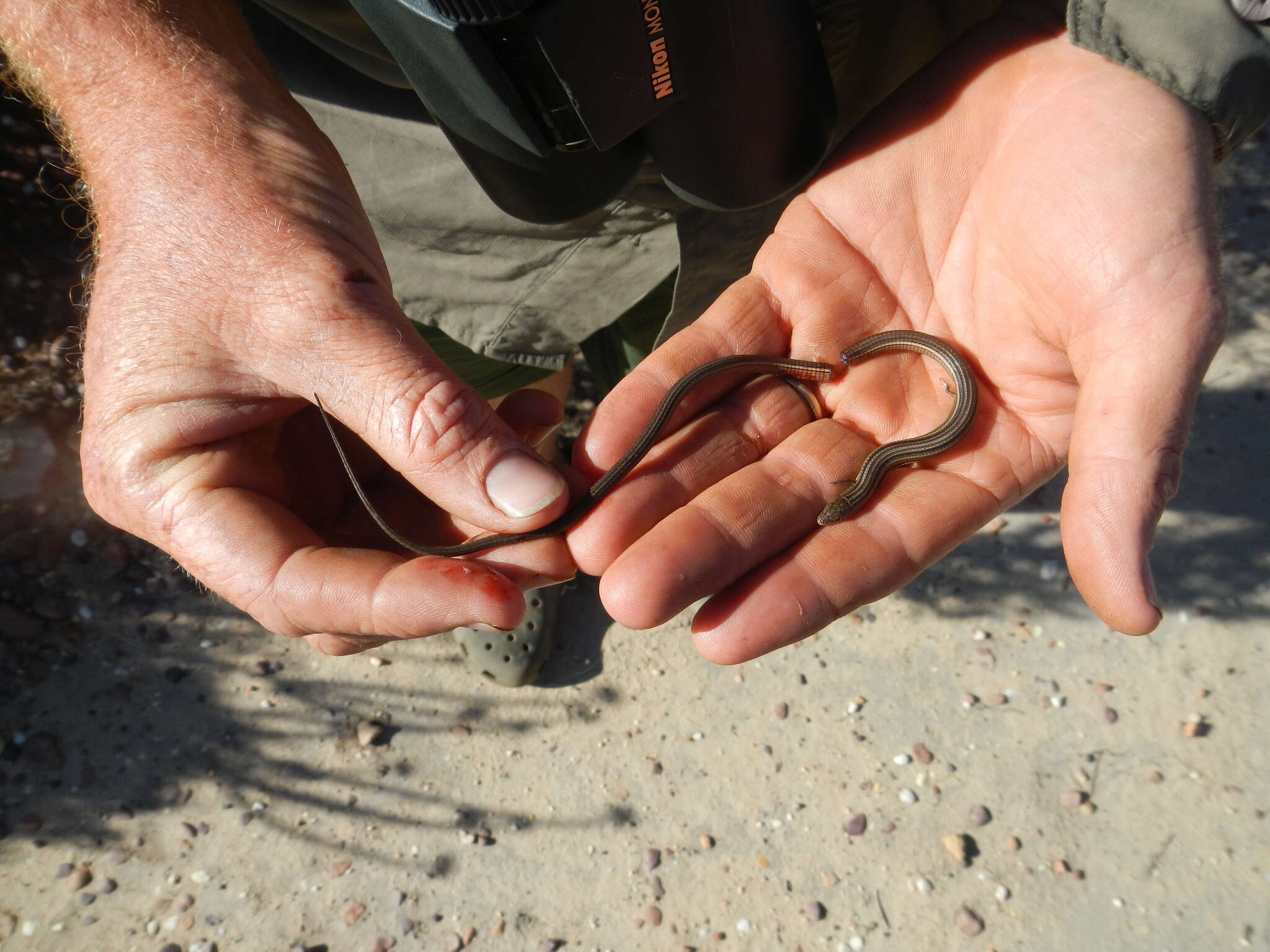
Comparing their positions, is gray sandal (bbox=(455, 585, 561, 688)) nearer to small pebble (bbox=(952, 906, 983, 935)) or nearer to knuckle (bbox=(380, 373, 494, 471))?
knuckle (bbox=(380, 373, 494, 471))

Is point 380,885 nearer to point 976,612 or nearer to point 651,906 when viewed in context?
point 651,906

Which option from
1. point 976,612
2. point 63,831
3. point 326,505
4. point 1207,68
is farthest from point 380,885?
point 1207,68

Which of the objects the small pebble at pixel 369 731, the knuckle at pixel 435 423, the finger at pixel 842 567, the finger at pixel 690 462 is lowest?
the small pebble at pixel 369 731

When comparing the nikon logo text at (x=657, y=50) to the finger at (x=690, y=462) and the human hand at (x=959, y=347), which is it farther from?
the finger at (x=690, y=462)

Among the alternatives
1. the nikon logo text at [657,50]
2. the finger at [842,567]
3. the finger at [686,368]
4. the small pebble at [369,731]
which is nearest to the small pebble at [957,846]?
the finger at [842,567]

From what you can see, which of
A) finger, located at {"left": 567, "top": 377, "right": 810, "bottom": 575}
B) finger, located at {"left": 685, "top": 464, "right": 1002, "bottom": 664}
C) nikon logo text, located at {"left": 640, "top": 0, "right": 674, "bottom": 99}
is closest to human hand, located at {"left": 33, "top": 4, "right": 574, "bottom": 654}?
finger, located at {"left": 567, "top": 377, "right": 810, "bottom": 575}

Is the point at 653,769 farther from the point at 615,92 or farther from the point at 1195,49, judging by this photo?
the point at 1195,49

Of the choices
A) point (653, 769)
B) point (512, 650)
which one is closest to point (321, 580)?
point (512, 650)
